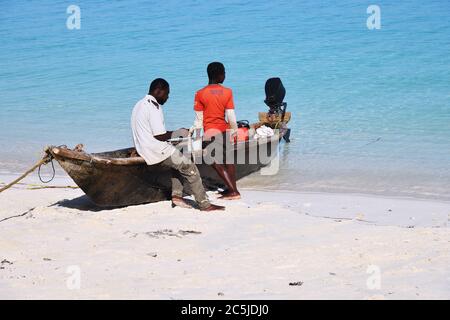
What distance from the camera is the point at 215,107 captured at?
8938 millimetres

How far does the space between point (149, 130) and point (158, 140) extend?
14 centimetres

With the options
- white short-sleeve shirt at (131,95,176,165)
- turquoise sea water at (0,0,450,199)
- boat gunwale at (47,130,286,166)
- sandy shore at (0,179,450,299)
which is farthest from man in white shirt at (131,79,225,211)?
turquoise sea water at (0,0,450,199)

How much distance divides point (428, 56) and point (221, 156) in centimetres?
1140

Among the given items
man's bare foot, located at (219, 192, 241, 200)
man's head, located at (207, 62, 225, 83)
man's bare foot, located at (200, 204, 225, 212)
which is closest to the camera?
man's bare foot, located at (200, 204, 225, 212)

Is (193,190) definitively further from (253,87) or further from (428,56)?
(428,56)

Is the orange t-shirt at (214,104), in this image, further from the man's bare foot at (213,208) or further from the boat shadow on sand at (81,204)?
the boat shadow on sand at (81,204)

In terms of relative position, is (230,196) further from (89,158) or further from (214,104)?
(89,158)

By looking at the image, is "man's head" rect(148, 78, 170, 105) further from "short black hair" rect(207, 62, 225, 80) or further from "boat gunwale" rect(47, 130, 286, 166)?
"short black hair" rect(207, 62, 225, 80)

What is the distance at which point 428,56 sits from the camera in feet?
63.4

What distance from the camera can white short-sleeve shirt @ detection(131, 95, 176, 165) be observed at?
8141mm

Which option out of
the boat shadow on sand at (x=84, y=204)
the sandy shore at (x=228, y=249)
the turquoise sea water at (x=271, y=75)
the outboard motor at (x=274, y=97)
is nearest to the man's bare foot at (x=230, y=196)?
the sandy shore at (x=228, y=249)

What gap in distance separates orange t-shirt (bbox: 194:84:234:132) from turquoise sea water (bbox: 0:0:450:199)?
1.57 meters

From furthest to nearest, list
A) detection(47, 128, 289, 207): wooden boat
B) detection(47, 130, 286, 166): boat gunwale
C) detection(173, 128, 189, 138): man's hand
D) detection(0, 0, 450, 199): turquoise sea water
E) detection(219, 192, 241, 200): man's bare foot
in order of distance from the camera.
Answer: detection(0, 0, 450, 199): turquoise sea water < detection(219, 192, 241, 200): man's bare foot < detection(173, 128, 189, 138): man's hand < detection(47, 128, 289, 207): wooden boat < detection(47, 130, 286, 166): boat gunwale
